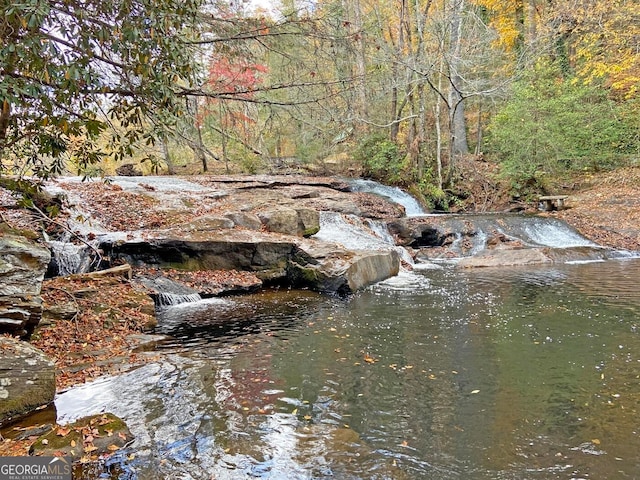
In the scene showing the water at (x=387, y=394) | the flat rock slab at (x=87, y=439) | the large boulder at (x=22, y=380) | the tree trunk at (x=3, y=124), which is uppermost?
the tree trunk at (x=3, y=124)

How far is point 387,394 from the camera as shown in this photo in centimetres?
445

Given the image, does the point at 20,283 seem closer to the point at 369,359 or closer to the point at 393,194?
the point at 369,359

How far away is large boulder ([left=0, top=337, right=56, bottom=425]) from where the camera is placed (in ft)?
12.8

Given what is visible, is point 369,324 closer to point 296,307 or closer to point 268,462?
point 296,307

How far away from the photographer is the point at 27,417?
393cm

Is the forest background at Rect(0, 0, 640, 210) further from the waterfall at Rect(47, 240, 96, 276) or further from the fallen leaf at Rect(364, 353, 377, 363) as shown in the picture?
the fallen leaf at Rect(364, 353, 377, 363)

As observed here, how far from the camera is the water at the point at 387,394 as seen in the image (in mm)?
3295

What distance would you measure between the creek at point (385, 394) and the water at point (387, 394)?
0.02 m

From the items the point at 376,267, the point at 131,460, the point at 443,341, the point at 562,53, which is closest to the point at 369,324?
the point at 443,341

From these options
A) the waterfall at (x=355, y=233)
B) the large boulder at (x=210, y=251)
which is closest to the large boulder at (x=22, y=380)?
the large boulder at (x=210, y=251)

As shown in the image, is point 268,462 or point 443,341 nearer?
point 268,462

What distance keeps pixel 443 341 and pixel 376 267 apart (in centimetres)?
429

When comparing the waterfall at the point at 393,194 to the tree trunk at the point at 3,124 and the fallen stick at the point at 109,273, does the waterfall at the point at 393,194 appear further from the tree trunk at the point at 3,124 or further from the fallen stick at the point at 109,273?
the tree trunk at the point at 3,124

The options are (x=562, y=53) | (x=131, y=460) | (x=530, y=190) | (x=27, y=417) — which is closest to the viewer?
(x=131, y=460)
